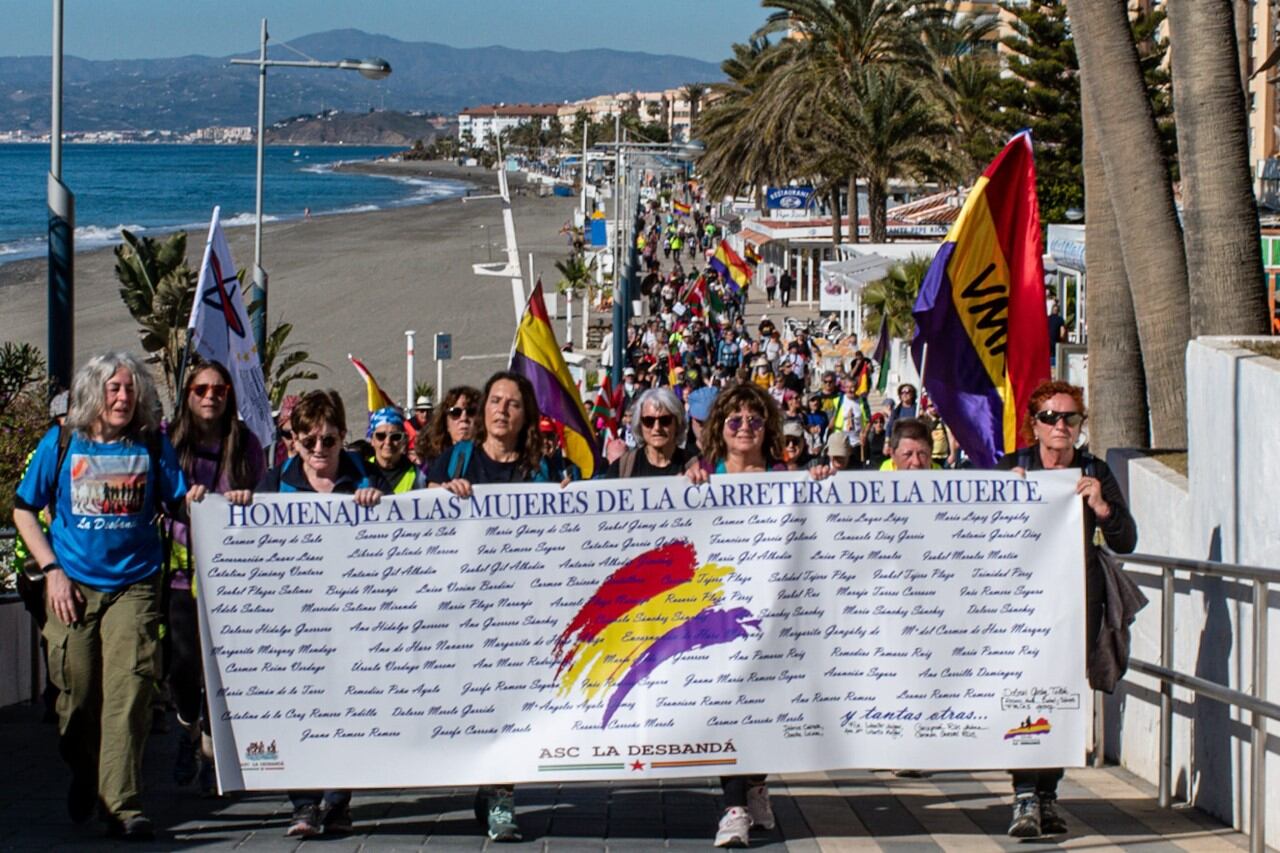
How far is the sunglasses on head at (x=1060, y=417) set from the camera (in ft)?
19.7

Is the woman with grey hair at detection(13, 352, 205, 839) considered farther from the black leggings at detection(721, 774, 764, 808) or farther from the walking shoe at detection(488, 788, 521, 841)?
the black leggings at detection(721, 774, 764, 808)

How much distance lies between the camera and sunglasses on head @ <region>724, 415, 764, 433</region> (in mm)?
6098

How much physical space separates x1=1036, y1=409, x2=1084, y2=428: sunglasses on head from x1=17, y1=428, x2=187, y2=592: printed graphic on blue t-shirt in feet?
9.45

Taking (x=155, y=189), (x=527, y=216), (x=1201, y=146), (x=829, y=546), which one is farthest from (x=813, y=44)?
(x=155, y=189)

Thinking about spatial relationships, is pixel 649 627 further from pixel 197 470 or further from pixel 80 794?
pixel 80 794

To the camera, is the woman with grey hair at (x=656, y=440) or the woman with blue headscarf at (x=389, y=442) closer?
the woman with grey hair at (x=656, y=440)

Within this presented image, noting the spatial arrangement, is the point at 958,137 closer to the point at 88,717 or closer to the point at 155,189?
the point at 88,717

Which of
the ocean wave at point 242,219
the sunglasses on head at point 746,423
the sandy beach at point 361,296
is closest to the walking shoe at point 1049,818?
the sunglasses on head at point 746,423

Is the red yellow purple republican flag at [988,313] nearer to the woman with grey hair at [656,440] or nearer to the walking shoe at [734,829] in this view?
the woman with grey hair at [656,440]

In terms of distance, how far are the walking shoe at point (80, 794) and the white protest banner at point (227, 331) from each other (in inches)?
105

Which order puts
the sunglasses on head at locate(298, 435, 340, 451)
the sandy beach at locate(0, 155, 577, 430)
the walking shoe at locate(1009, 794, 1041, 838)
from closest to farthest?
the walking shoe at locate(1009, 794, 1041, 838), the sunglasses on head at locate(298, 435, 340, 451), the sandy beach at locate(0, 155, 577, 430)

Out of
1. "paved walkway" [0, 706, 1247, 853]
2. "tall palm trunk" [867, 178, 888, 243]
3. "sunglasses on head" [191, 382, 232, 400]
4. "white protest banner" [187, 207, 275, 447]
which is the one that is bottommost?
"paved walkway" [0, 706, 1247, 853]

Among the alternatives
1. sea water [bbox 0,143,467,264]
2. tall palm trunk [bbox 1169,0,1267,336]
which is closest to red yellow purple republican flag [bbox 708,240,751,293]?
tall palm trunk [bbox 1169,0,1267,336]

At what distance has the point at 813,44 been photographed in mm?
44875
